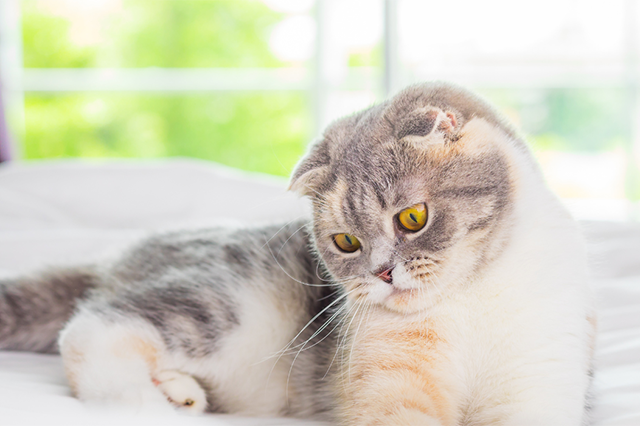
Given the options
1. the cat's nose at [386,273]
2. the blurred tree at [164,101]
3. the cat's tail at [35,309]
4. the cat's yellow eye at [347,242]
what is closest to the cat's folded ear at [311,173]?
the cat's yellow eye at [347,242]

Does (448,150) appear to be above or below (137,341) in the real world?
above

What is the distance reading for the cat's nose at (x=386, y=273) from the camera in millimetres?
1014

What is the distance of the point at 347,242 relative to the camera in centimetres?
111

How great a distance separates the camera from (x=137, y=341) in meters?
1.23

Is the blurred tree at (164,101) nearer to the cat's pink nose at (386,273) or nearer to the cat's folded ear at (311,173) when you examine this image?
the cat's folded ear at (311,173)

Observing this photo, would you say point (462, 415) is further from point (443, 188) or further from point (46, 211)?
point (46, 211)

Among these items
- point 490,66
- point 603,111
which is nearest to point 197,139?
point 490,66

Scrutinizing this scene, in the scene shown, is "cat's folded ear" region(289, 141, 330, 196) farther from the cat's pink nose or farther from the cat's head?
the cat's pink nose

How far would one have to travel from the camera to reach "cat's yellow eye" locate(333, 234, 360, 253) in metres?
1.09

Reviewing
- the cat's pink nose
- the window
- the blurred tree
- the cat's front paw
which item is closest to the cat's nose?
the cat's pink nose

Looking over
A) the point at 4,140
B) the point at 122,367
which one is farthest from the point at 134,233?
the point at 4,140

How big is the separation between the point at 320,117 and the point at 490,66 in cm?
162

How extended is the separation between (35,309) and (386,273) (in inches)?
37.1

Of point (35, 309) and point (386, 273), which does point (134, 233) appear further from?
point (386, 273)
